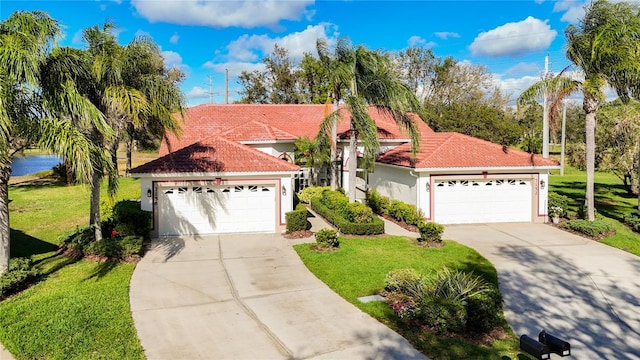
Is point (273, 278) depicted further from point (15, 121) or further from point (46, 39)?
point (46, 39)

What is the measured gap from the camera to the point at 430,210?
1752 cm

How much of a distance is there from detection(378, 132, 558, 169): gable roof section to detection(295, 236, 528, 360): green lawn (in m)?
4.07

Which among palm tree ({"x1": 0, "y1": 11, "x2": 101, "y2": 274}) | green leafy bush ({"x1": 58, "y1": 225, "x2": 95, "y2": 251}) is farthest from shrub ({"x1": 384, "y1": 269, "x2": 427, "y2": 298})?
green leafy bush ({"x1": 58, "y1": 225, "x2": 95, "y2": 251})

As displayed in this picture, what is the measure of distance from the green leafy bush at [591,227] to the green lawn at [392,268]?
5.24 m

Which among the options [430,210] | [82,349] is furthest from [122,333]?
[430,210]

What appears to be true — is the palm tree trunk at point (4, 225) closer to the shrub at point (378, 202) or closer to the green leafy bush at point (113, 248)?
the green leafy bush at point (113, 248)

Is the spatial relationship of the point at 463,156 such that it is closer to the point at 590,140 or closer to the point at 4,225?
the point at 590,140

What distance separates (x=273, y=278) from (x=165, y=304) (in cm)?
277

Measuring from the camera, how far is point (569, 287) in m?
10.3

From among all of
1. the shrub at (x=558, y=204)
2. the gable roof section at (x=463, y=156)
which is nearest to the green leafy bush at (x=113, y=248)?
the gable roof section at (x=463, y=156)

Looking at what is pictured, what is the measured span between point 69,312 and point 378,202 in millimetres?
14475

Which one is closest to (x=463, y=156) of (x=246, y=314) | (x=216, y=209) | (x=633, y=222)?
(x=633, y=222)

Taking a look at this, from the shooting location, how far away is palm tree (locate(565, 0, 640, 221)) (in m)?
14.7

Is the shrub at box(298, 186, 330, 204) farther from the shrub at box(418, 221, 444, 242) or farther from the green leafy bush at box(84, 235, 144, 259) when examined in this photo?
the green leafy bush at box(84, 235, 144, 259)
